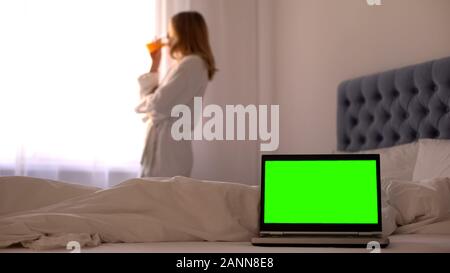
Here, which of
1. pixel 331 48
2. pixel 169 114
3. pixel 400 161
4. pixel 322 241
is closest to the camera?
pixel 322 241

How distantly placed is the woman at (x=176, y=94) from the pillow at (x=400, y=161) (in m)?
0.84

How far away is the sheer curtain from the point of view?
3.08 metres

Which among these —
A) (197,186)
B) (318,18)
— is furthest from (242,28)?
(197,186)

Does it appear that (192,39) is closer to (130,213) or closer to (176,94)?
(176,94)

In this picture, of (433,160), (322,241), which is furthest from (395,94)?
(322,241)

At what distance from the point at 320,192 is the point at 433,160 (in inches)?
32.7

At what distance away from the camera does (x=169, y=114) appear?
2688mm

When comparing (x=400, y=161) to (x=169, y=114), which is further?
(x=169, y=114)

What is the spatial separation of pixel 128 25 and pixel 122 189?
2003mm

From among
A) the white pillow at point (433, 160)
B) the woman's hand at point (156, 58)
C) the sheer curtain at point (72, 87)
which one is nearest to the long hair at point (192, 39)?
the woman's hand at point (156, 58)

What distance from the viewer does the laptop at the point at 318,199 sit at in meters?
1.38

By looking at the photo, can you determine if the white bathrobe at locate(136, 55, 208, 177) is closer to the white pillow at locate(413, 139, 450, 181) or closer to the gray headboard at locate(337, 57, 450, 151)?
the gray headboard at locate(337, 57, 450, 151)
